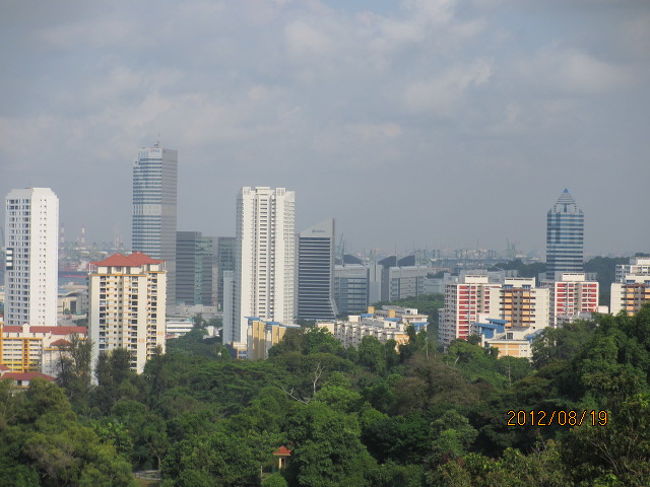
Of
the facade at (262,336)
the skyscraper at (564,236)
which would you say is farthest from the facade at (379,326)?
the skyscraper at (564,236)

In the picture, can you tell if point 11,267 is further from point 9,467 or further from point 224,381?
point 9,467

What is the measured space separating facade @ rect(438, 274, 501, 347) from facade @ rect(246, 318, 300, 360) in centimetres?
408

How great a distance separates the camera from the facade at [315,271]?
4359 centimetres

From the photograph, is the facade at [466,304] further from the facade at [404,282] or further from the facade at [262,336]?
the facade at [404,282]

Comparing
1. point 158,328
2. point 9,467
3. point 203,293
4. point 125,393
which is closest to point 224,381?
point 125,393

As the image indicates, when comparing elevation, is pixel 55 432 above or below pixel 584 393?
below

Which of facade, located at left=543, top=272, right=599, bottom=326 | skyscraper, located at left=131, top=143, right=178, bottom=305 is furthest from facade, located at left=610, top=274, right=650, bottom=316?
skyscraper, located at left=131, top=143, right=178, bottom=305

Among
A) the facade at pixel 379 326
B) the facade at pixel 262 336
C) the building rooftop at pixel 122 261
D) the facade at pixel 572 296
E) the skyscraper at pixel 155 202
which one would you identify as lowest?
the facade at pixel 262 336

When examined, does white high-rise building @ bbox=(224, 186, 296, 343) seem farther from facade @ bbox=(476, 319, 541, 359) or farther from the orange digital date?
the orange digital date

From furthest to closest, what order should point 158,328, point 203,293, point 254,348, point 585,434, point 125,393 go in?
point 203,293 → point 254,348 → point 158,328 → point 125,393 → point 585,434

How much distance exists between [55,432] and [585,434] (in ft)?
26.2

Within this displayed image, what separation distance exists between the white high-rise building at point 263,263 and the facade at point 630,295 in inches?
454

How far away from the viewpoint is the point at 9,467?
11.5 metres

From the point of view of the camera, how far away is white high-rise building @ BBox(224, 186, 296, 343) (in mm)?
34500
